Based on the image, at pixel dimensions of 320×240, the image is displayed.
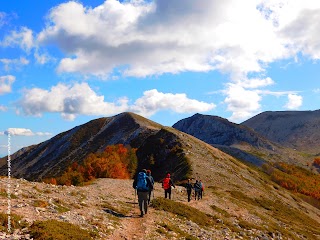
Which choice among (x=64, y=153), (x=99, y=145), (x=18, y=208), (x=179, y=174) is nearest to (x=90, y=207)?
(x=18, y=208)

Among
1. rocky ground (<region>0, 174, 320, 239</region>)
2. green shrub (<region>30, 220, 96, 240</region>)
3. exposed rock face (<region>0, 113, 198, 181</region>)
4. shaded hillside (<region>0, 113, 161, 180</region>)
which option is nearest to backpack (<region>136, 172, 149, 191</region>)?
rocky ground (<region>0, 174, 320, 239</region>)

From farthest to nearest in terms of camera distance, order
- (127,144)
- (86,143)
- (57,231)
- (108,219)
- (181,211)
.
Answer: (86,143) → (127,144) → (181,211) → (108,219) → (57,231)

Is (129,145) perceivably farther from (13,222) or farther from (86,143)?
(13,222)

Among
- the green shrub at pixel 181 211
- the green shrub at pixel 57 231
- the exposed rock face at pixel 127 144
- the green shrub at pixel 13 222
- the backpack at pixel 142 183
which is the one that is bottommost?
the green shrub at pixel 181 211

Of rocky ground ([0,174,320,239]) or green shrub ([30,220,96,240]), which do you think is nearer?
green shrub ([30,220,96,240])

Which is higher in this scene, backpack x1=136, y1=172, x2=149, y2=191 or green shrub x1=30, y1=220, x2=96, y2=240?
backpack x1=136, y1=172, x2=149, y2=191

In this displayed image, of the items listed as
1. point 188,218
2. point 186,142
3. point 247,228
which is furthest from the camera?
point 186,142

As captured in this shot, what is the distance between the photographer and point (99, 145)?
17050 centimetres

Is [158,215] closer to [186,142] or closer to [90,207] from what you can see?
[90,207]

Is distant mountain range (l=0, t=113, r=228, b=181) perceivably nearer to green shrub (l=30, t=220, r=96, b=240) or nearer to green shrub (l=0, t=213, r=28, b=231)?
green shrub (l=30, t=220, r=96, b=240)

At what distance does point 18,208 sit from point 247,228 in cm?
2242

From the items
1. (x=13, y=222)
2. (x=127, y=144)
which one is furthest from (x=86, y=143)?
(x=13, y=222)

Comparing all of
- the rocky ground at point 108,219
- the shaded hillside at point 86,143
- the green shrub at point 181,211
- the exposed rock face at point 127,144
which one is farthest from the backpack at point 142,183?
the shaded hillside at point 86,143

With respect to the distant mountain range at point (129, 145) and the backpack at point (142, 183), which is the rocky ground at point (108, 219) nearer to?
the backpack at point (142, 183)
